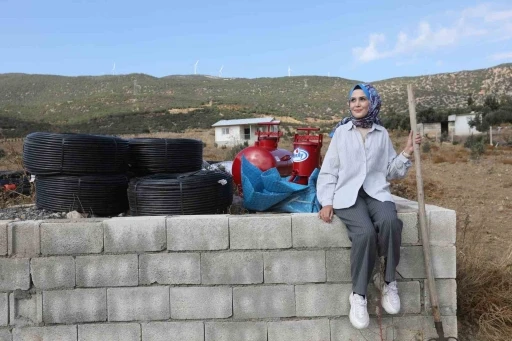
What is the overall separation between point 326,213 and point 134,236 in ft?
4.98

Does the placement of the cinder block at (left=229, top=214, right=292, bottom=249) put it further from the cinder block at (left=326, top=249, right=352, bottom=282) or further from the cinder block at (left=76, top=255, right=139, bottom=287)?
the cinder block at (left=76, top=255, right=139, bottom=287)

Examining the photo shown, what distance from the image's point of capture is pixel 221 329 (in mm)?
3840

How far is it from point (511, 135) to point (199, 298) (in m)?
30.5

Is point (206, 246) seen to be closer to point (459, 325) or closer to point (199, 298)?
point (199, 298)

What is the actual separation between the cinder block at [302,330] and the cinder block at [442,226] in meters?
1.09

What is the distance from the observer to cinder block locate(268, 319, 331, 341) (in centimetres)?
383

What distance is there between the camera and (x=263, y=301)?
383 cm

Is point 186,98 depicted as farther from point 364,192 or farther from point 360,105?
point 364,192

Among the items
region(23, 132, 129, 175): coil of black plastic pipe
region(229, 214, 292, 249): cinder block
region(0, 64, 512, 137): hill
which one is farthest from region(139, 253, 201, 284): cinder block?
region(0, 64, 512, 137): hill

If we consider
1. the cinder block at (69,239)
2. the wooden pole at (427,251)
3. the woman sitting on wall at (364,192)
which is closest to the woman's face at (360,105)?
the woman sitting on wall at (364,192)

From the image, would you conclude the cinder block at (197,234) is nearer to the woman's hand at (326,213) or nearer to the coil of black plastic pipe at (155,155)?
the woman's hand at (326,213)

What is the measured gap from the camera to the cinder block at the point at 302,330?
383 centimetres

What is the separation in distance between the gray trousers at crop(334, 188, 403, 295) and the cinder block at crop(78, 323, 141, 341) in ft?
5.80

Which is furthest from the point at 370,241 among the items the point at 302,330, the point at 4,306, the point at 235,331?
the point at 4,306
